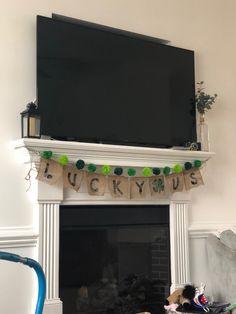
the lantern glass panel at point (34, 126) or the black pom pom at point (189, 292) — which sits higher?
the lantern glass panel at point (34, 126)

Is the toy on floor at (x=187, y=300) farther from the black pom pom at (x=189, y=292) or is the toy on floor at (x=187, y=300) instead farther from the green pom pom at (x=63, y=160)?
the green pom pom at (x=63, y=160)

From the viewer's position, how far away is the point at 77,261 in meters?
3.04

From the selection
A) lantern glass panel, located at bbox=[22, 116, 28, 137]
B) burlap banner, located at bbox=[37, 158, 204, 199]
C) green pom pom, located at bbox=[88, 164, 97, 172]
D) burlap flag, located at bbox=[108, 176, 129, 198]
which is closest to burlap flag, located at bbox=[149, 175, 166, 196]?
burlap banner, located at bbox=[37, 158, 204, 199]

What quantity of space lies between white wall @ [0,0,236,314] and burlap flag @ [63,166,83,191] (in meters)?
0.26

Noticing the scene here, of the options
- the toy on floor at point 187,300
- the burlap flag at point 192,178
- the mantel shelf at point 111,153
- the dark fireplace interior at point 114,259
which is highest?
the mantel shelf at point 111,153

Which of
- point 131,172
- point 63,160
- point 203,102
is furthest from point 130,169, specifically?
point 203,102

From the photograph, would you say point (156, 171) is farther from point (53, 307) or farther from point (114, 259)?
point (53, 307)

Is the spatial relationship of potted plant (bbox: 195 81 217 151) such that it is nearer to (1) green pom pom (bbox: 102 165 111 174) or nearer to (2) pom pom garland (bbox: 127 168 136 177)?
(2) pom pom garland (bbox: 127 168 136 177)

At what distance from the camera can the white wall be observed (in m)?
2.80

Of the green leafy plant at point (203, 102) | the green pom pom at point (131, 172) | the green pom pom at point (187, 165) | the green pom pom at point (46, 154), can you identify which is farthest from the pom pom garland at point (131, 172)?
the green leafy plant at point (203, 102)

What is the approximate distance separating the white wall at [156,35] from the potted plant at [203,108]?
14 centimetres

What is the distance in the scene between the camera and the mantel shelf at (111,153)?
9.07ft

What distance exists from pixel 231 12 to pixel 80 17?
1.60 m

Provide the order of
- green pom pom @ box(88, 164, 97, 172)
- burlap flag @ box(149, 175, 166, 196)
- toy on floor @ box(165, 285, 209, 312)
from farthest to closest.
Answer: burlap flag @ box(149, 175, 166, 196), toy on floor @ box(165, 285, 209, 312), green pom pom @ box(88, 164, 97, 172)
